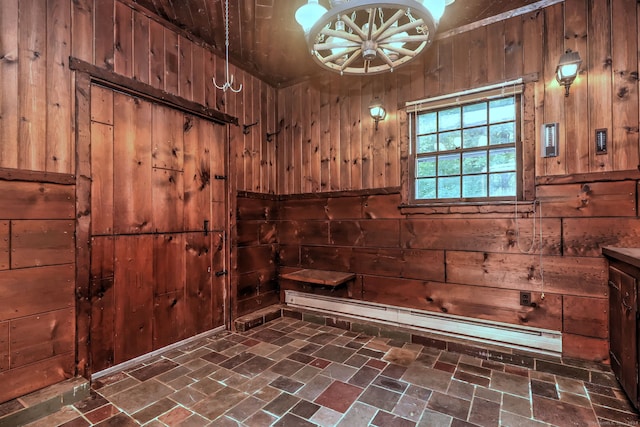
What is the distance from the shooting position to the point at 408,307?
3256mm

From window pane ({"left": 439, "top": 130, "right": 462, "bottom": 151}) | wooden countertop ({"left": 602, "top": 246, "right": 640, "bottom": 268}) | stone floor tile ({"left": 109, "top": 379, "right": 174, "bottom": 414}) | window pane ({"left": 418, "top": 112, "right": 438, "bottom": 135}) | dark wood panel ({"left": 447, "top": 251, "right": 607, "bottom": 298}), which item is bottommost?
stone floor tile ({"left": 109, "top": 379, "right": 174, "bottom": 414})

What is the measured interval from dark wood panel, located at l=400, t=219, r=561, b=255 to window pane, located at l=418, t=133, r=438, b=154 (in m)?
0.74

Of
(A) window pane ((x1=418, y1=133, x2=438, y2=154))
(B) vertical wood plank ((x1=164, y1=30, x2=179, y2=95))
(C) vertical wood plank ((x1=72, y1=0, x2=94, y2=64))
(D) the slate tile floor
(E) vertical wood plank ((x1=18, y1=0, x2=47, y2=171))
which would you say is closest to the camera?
(D) the slate tile floor

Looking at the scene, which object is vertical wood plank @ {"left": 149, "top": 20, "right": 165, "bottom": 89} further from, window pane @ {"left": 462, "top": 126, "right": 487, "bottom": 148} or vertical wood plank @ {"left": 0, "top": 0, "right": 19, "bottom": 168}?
window pane @ {"left": 462, "top": 126, "right": 487, "bottom": 148}

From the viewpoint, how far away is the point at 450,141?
313 cm

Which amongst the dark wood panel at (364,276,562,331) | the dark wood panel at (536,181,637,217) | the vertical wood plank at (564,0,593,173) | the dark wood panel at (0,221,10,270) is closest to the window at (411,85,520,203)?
the dark wood panel at (536,181,637,217)

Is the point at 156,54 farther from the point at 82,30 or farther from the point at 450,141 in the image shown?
the point at 450,141

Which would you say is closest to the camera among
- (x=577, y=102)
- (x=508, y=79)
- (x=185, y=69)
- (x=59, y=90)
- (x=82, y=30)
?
(x=59, y=90)

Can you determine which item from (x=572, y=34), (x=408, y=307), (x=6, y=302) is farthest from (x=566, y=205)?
(x=6, y=302)

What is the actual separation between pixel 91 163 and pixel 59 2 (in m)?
1.14

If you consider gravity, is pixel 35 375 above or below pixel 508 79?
below

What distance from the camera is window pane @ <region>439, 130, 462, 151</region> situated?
3087 mm

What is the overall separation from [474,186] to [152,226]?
3.03 metres

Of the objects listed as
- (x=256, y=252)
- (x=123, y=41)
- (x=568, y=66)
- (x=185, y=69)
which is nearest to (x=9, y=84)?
(x=123, y=41)
